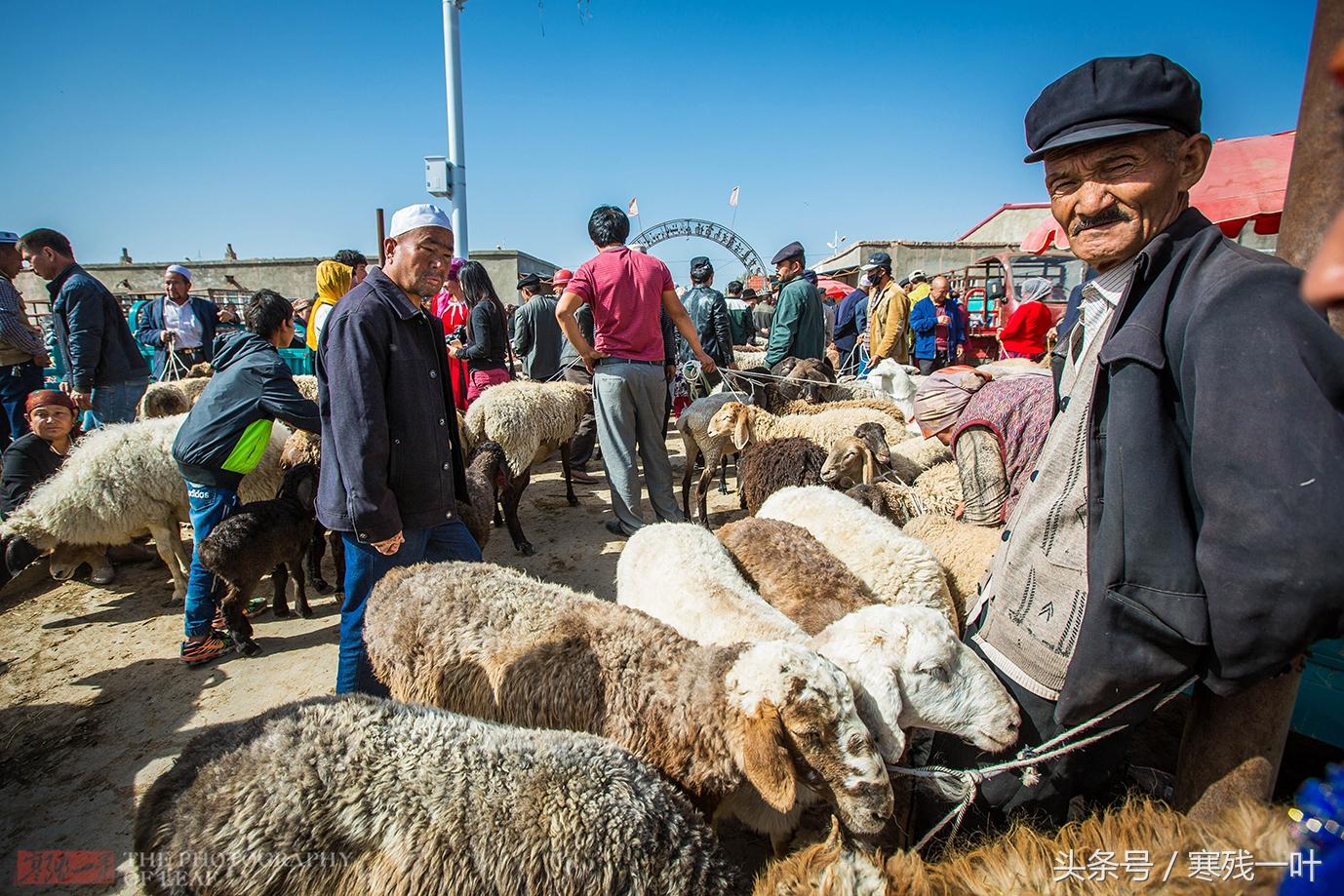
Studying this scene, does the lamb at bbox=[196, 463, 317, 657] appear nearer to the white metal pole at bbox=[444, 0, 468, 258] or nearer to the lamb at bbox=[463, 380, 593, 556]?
the lamb at bbox=[463, 380, 593, 556]

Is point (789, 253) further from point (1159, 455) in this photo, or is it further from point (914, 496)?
point (1159, 455)

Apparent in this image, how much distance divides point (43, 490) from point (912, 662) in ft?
17.9

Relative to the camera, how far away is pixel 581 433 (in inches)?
291

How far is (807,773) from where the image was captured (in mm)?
1747

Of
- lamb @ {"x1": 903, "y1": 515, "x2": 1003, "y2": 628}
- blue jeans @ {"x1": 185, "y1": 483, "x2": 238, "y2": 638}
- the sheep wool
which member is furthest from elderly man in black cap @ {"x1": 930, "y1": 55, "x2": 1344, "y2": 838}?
the sheep wool

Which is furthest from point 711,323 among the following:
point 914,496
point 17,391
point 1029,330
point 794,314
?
point 17,391

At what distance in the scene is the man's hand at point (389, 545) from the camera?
2498 mm

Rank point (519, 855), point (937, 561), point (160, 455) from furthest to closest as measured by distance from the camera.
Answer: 1. point (160, 455)
2. point (937, 561)
3. point (519, 855)

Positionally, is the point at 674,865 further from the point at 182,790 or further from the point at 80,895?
the point at 80,895

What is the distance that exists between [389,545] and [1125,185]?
265 centimetres

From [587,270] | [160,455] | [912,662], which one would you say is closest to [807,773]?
[912,662]

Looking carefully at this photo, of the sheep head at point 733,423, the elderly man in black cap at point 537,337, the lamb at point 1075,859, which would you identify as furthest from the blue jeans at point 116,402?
the lamb at point 1075,859

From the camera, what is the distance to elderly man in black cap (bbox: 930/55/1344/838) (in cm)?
107

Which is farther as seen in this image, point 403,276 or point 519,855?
point 403,276
